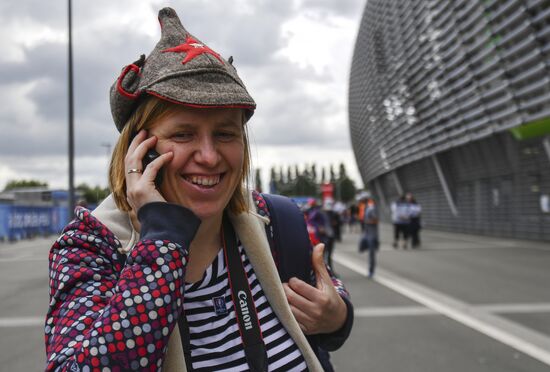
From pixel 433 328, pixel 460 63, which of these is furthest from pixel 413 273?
pixel 460 63

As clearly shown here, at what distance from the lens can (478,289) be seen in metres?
8.80

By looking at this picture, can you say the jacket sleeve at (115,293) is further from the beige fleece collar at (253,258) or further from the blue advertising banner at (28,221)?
the blue advertising banner at (28,221)

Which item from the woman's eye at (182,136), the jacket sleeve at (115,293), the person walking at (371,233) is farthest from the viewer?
the person walking at (371,233)

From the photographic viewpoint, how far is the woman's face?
A: 140 centimetres

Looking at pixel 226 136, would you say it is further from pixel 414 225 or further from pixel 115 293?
pixel 414 225

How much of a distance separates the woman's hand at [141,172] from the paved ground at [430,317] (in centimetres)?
384

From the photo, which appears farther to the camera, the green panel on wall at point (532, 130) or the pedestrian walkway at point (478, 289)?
the green panel on wall at point (532, 130)

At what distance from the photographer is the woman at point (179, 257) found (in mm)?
1149

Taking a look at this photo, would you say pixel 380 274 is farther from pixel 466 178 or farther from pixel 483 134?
pixel 466 178

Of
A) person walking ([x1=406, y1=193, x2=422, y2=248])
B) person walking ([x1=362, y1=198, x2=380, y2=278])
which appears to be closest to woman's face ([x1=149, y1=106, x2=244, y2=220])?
person walking ([x1=362, y1=198, x2=380, y2=278])

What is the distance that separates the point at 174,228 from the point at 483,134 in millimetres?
23327

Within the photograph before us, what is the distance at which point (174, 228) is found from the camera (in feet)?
4.14

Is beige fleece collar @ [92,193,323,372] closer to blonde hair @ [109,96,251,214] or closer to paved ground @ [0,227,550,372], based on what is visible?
blonde hair @ [109,96,251,214]

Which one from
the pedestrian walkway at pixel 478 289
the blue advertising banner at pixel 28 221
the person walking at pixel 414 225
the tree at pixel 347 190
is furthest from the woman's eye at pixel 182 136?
the tree at pixel 347 190
